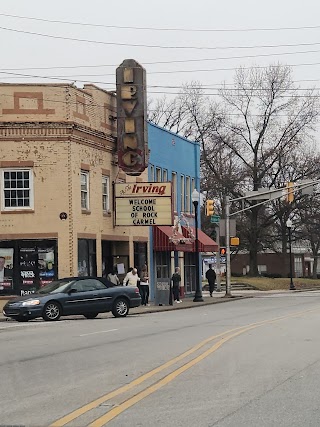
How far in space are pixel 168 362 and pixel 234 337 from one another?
170 inches

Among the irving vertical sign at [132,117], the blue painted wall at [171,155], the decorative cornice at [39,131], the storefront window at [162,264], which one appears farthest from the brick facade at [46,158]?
the storefront window at [162,264]

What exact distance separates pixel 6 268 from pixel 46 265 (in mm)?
1631

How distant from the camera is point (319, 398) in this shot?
29.2 ft

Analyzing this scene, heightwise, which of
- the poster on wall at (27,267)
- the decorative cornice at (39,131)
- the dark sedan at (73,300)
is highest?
the decorative cornice at (39,131)

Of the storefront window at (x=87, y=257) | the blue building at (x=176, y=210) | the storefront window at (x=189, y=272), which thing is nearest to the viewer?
the storefront window at (x=87, y=257)

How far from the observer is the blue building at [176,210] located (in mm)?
36750

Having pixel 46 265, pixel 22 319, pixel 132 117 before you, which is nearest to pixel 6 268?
pixel 46 265

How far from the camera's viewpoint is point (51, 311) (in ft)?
74.5

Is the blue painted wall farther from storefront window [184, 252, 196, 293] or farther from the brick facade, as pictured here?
the brick facade

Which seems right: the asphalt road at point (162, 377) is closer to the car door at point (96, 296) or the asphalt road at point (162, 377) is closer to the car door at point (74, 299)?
the car door at point (74, 299)

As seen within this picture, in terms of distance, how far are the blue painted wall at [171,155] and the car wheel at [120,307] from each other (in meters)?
11.4

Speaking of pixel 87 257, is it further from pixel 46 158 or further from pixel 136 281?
pixel 46 158

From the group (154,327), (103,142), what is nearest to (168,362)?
(154,327)

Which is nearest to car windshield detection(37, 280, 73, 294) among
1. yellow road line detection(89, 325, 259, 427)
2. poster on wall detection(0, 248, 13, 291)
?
poster on wall detection(0, 248, 13, 291)
